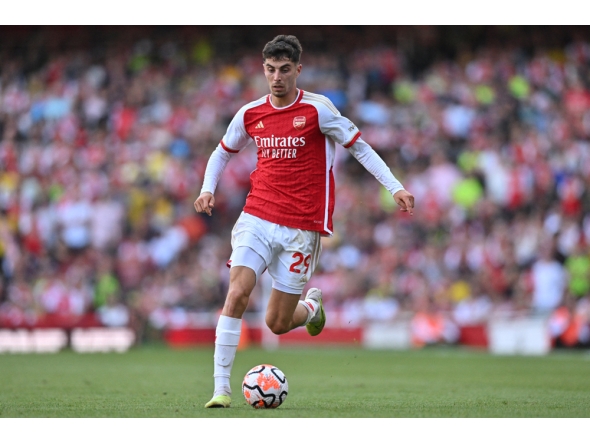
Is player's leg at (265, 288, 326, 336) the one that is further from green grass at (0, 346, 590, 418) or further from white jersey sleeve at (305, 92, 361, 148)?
white jersey sleeve at (305, 92, 361, 148)

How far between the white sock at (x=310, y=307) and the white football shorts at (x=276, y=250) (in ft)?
1.73

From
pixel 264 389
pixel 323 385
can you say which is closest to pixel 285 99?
pixel 264 389

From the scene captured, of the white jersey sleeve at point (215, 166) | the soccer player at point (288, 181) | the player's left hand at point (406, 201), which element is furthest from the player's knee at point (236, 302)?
the player's left hand at point (406, 201)

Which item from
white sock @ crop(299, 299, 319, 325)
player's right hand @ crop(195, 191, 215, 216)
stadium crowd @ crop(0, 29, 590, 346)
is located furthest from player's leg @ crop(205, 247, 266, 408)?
stadium crowd @ crop(0, 29, 590, 346)

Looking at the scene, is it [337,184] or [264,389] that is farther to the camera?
[337,184]

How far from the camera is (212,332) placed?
18438 mm

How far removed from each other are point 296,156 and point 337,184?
12735 mm

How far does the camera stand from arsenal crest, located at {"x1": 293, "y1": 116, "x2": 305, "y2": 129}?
711 cm

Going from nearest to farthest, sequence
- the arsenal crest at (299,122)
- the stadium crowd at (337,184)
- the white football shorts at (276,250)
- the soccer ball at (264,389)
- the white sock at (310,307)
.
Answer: the soccer ball at (264,389), the white football shorts at (276,250), the arsenal crest at (299,122), the white sock at (310,307), the stadium crowd at (337,184)

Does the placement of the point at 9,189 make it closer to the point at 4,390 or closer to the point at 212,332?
the point at 212,332

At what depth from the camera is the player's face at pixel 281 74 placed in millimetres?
6910

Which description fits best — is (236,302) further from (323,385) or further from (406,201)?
(323,385)

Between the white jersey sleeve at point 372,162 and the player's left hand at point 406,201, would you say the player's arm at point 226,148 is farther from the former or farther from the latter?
the player's left hand at point 406,201

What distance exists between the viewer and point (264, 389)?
22.2 feet
